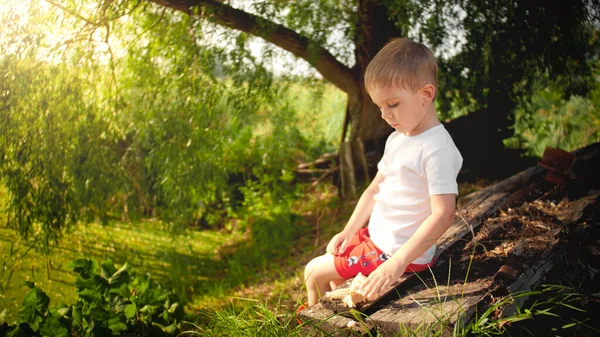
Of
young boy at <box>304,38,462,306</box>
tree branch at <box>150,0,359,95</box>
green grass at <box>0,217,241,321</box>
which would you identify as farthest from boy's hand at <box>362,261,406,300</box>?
tree branch at <box>150,0,359,95</box>

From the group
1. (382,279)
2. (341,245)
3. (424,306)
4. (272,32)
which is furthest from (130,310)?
(272,32)

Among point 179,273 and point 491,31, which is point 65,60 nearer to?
point 179,273

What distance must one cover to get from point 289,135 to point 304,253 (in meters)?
1.32

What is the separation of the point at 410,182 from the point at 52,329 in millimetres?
2206

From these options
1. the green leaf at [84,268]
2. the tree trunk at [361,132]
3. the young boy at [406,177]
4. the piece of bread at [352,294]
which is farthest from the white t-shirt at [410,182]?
the tree trunk at [361,132]

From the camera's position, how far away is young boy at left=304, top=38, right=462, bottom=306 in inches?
89.2

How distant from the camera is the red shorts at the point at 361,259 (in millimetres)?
2561

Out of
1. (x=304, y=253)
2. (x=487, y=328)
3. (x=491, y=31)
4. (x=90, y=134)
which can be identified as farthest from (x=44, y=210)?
(x=491, y=31)

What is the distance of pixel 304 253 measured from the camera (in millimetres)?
5062

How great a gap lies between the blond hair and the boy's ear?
0.7 inches

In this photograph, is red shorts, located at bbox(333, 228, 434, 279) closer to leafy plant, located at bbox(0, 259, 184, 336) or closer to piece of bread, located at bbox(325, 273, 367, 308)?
piece of bread, located at bbox(325, 273, 367, 308)

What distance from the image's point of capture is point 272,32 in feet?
14.4

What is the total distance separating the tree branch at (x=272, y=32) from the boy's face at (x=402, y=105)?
6.85 ft

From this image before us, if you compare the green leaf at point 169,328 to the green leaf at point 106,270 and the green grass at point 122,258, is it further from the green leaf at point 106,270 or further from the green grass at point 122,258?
the green grass at point 122,258
